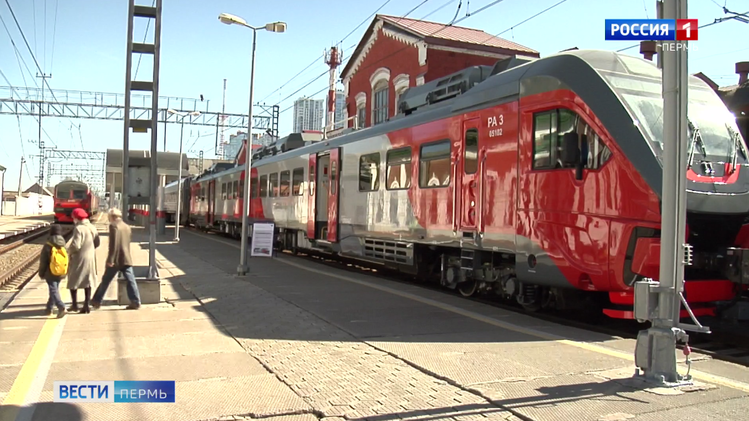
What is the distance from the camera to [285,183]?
1941 centimetres

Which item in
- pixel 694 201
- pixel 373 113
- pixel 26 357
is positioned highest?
pixel 373 113

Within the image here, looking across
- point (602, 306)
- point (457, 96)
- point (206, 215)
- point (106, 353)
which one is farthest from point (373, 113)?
point (106, 353)

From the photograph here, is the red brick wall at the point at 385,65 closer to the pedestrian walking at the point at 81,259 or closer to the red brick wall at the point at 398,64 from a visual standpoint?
the red brick wall at the point at 398,64

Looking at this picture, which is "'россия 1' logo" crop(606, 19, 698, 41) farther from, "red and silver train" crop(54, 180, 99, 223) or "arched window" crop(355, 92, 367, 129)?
"red and silver train" crop(54, 180, 99, 223)

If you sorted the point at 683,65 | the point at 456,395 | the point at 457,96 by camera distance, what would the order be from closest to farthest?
the point at 456,395
the point at 683,65
the point at 457,96

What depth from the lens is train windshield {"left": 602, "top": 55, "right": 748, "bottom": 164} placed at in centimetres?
747

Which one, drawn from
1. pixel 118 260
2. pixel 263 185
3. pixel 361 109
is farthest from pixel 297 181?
pixel 361 109

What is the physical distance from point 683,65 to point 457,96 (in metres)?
5.04

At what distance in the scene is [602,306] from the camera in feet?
29.5

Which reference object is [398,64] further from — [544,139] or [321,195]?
[544,139]

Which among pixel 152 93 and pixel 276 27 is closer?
A: pixel 152 93

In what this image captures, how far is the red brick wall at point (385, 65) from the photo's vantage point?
89.8 ft

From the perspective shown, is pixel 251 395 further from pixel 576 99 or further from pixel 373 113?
pixel 373 113

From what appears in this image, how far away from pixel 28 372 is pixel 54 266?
3.29 meters
